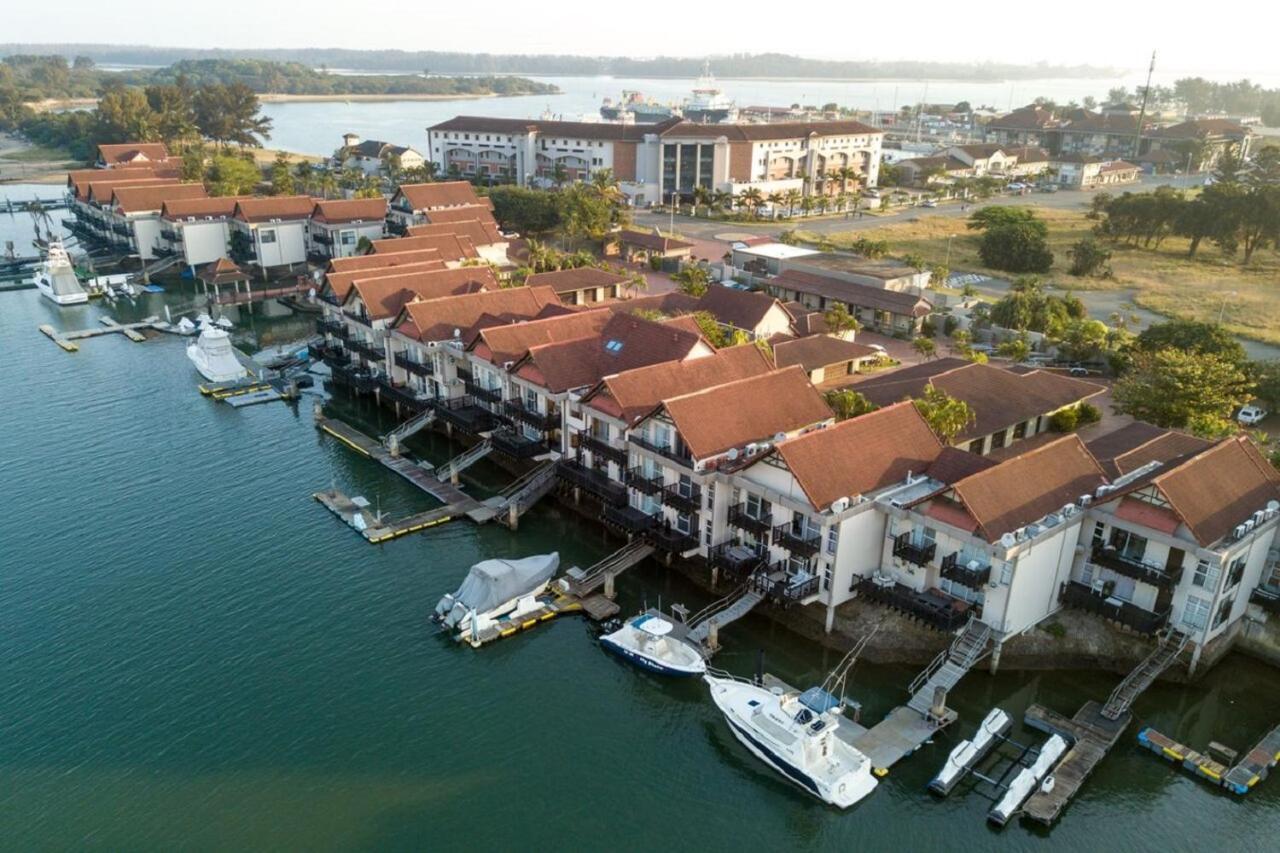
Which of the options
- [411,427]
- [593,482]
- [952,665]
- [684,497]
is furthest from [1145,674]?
[411,427]

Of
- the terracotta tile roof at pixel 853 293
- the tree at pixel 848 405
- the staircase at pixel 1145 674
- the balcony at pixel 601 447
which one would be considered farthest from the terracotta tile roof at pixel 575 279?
the staircase at pixel 1145 674

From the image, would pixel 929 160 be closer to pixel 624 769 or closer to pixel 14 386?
pixel 14 386

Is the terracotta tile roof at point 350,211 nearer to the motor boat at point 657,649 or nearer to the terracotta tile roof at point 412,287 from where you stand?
the terracotta tile roof at point 412,287

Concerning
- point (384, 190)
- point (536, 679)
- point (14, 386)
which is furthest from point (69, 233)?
point (536, 679)

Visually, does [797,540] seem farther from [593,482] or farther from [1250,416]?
[1250,416]

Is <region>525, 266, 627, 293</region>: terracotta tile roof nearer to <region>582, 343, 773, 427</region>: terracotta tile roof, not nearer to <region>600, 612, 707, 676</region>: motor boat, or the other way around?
<region>582, 343, 773, 427</region>: terracotta tile roof
